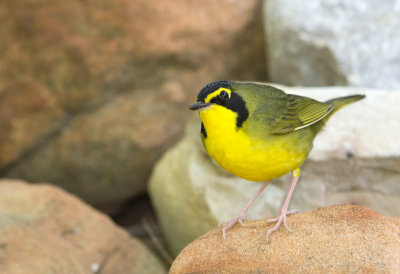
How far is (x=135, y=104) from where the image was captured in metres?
7.07

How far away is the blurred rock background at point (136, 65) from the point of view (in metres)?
6.24

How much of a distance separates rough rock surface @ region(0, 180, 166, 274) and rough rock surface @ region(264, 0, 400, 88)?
307 cm

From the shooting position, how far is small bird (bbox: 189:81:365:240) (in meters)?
3.57

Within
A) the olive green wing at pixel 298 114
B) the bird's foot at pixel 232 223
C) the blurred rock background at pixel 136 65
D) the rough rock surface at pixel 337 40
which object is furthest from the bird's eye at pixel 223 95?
the rough rock surface at pixel 337 40

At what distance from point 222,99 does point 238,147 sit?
35 centimetres

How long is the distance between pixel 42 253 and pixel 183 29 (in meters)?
3.65

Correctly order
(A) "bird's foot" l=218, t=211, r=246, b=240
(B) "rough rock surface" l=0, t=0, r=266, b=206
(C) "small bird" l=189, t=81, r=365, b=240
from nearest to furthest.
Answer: (C) "small bird" l=189, t=81, r=365, b=240
(A) "bird's foot" l=218, t=211, r=246, b=240
(B) "rough rock surface" l=0, t=0, r=266, b=206

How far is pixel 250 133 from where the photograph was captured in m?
3.62

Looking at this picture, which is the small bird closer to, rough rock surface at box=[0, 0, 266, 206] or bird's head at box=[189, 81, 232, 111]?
bird's head at box=[189, 81, 232, 111]

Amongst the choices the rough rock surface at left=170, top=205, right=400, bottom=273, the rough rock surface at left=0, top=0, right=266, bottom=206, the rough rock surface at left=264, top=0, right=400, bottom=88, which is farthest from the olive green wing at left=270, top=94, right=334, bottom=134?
the rough rock surface at left=0, top=0, right=266, bottom=206

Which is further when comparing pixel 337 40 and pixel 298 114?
pixel 337 40

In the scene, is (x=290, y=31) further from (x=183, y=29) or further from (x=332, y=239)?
(x=332, y=239)

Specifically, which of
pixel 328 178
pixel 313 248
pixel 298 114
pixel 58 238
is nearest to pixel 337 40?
pixel 328 178

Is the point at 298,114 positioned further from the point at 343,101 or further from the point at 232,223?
the point at 232,223
